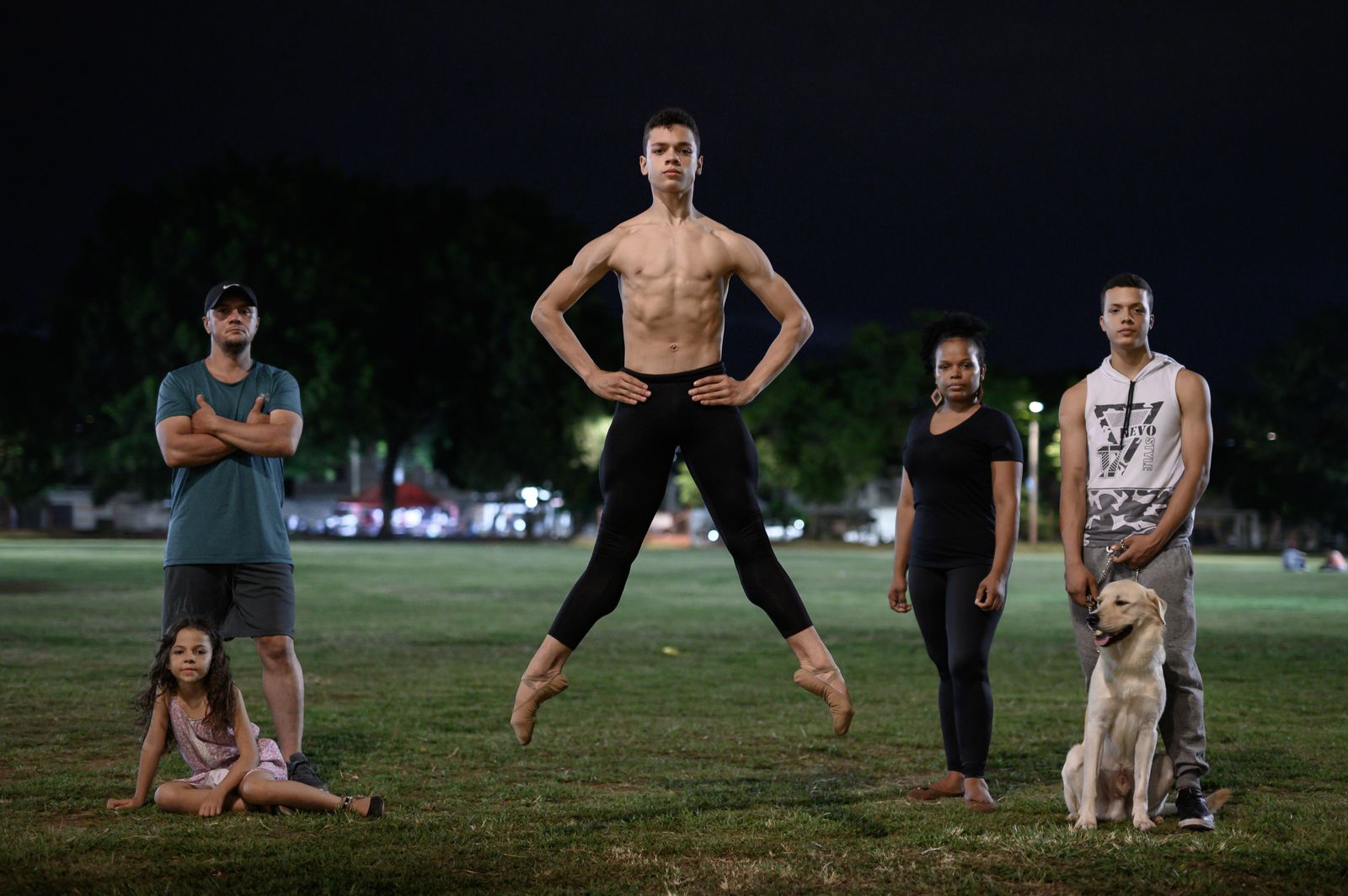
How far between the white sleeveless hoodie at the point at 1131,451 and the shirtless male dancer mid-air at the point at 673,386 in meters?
1.93

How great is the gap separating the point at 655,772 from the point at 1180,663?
3.20 metres

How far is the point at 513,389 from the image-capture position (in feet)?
241

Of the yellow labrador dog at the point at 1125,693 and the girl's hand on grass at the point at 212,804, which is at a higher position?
the yellow labrador dog at the point at 1125,693

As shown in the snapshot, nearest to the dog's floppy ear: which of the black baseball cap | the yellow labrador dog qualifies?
the yellow labrador dog

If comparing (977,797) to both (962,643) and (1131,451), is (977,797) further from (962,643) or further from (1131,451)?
(1131,451)

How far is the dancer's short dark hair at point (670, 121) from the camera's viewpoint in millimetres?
6133

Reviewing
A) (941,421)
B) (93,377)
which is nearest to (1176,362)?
(941,421)

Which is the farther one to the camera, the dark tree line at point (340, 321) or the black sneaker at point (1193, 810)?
the dark tree line at point (340, 321)

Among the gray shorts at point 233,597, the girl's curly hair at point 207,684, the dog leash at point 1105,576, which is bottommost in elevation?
the girl's curly hair at point 207,684

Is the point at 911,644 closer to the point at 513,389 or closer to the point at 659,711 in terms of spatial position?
the point at 659,711

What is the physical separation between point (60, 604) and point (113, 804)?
1782 centimetres

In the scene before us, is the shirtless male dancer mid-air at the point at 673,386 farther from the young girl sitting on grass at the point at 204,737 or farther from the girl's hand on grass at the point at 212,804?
the girl's hand on grass at the point at 212,804

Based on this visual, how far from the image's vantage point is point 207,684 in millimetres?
7352

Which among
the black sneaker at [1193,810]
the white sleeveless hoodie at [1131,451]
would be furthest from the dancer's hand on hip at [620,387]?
the black sneaker at [1193,810]
